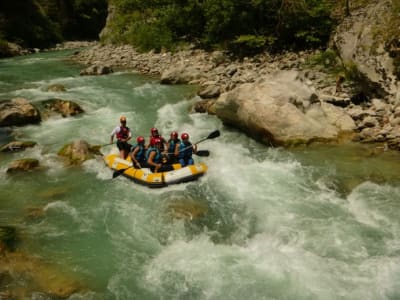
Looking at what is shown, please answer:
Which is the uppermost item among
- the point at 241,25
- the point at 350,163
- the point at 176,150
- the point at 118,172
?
the point at 241,25

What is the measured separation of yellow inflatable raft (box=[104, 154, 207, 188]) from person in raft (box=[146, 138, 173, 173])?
0.45 ft

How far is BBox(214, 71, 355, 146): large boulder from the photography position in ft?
31.4

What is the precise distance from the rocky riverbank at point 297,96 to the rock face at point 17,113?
513 cm

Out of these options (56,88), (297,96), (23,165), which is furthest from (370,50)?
(56,88)

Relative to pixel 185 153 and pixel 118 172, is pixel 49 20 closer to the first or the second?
pixel 118 172

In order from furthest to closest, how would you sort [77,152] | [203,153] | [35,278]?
1. [77,152]
2. [203,153]
3. [35,278]

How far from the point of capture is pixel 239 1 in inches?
680

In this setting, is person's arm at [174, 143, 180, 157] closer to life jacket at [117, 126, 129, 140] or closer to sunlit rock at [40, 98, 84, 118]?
life jacket at [117, 126, 129, 140]

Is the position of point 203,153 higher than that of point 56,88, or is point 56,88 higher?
point 203,153

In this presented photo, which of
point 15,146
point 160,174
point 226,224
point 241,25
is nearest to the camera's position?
point 226,224

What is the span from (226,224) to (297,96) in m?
4.94

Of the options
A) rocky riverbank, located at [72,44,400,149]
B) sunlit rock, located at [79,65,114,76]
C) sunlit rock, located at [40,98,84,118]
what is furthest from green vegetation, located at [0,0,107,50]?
sunlit rock, located at [40,98,84,118]

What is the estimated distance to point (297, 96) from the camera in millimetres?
10344

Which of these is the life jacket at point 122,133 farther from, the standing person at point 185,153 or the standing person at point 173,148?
the standing person at point 185,153
